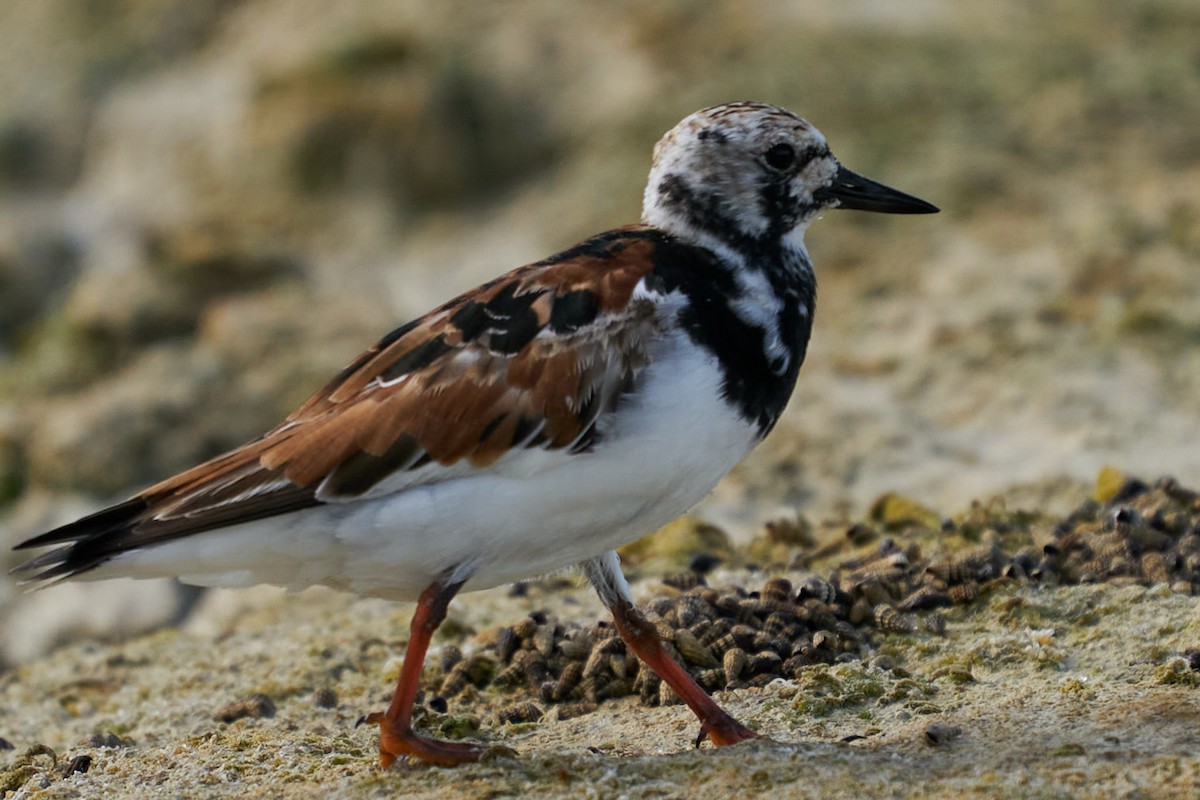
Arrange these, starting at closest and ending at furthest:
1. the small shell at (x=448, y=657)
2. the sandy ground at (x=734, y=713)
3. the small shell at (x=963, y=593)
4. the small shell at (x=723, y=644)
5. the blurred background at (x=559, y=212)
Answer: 1. the sandy ground at (x=734, y=713)
2. the small shell at (x=723, y=644)
3. the small shell at (x=963, y=593)
4. the small shell at (x=448, y=657)
5. the blurred background at (x=559, y=212)

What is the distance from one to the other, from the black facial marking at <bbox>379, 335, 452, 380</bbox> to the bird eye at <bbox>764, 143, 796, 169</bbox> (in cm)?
130

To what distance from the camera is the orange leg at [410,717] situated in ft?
15.9

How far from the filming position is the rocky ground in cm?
525

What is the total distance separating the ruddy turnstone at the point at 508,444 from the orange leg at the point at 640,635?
27mm

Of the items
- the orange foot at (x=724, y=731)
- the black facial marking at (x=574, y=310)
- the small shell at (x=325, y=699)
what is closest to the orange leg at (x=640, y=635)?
the orange foot at (x=724, y=731)

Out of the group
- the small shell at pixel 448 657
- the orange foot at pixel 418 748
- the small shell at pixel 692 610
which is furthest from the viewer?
the small shell at pixel 448 657

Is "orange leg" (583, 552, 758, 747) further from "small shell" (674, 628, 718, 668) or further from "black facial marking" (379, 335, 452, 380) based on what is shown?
"black facial marking" (379, 335, 452, 380)

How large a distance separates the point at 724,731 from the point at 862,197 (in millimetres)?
1951

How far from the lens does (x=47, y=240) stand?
13094mm

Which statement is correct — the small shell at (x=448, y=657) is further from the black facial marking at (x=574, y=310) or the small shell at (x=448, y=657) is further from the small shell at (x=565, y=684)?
the black facial marking at (x=574, y=310)

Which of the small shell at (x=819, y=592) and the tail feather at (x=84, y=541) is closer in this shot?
the tail feather at (x=84, y=541)

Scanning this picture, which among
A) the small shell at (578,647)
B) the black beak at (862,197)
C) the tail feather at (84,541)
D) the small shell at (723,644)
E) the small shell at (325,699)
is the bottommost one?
the small shell at (723,644)

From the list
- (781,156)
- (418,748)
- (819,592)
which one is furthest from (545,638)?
(781,156)

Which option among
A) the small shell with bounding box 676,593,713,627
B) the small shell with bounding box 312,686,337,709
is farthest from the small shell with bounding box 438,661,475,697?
the small shell with bounding box 676,593,713,627
